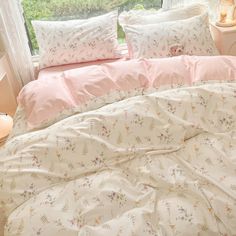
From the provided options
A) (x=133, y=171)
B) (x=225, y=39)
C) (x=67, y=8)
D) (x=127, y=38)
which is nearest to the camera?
(x=133, y=171)

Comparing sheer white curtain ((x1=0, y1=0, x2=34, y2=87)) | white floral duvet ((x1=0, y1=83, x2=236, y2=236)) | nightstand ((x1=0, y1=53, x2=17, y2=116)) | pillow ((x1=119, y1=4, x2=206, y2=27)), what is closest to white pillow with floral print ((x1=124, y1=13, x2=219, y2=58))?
pillow ((x1=119, y1=4, x2=206, y2=27))

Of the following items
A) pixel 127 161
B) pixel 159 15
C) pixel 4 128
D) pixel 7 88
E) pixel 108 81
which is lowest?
pixel 4 128

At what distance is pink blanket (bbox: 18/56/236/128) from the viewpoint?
1.40 metres

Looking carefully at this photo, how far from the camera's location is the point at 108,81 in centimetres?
151

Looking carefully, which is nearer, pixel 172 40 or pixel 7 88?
pixel 172 40

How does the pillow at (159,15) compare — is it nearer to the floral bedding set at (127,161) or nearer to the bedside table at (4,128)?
the floral bedding set at (127,161)

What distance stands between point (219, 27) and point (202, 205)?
1780 mm

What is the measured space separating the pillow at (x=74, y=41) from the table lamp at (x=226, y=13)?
0.96 meters

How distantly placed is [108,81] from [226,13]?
143cm

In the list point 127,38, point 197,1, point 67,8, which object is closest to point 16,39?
point 67,8

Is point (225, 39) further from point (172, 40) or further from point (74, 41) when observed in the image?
point (74, 41)

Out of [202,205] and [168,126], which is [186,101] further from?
[202,205]

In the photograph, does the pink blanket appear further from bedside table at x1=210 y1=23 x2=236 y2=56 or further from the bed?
bedside table at x1=210 y1=23 x2=236 y2=56

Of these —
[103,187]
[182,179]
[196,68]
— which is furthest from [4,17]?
[182,179]
